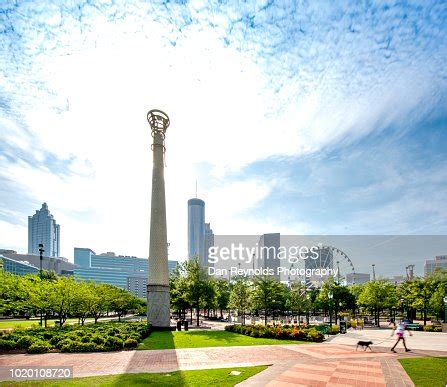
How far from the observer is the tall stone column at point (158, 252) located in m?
38.6

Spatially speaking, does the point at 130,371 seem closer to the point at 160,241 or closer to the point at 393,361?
the point at 393,361

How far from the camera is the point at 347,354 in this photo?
20797 mm

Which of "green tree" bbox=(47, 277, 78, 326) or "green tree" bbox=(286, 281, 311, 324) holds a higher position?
"green tree" bbox=(47, 277, 78, 326)

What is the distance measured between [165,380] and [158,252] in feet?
86.3

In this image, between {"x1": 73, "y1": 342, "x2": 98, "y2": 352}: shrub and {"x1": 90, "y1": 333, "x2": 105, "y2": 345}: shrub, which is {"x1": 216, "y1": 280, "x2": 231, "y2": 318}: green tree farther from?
{"x1": 73, "y1": 342, "x2": 98, "y2": 352}: shrub

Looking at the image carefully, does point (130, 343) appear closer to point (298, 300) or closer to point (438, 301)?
point (298, 300)

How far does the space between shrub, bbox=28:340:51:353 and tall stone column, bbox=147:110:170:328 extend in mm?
16939

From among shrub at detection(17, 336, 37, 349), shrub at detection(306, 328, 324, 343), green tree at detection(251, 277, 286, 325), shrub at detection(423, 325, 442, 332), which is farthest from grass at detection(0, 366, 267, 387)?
shrub at detection(423, 325, 442, 332)

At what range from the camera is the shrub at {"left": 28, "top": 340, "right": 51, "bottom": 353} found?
21.2 meters

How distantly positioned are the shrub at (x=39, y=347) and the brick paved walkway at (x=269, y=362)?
71cm

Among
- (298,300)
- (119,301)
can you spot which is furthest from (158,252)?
(119,301)

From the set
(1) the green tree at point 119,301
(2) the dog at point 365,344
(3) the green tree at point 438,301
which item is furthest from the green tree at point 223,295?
(2) the dog at point 365,344

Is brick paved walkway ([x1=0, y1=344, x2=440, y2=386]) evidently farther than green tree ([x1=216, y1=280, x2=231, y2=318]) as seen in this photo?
No

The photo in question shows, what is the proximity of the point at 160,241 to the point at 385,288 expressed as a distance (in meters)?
37.4
